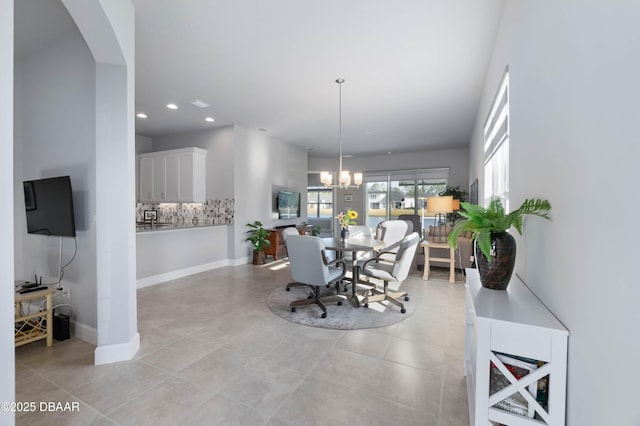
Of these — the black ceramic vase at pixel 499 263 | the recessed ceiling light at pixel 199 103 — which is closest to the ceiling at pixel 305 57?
the recessed ceiling light at pixel 199 103

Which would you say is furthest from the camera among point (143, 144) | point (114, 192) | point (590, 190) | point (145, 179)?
point (143, 144)

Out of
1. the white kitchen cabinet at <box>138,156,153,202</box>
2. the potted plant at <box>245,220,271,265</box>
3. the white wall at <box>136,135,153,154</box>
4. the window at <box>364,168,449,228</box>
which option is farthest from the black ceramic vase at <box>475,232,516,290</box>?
the white wall at <box>136,135,153,154</box>

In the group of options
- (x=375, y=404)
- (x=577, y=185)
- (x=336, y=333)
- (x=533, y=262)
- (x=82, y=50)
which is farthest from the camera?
(x=336, y=333)

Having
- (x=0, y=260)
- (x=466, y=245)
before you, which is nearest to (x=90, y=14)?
(x=0, y=260)

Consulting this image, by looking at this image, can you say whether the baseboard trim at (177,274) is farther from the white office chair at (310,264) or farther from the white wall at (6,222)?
the white wall at (6,222)

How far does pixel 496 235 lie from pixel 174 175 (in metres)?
5.97

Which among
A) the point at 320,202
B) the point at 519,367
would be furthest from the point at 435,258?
the point at 320,202

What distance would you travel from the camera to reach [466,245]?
14.8 ft

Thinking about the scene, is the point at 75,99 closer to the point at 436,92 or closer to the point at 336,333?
the point at 336,333

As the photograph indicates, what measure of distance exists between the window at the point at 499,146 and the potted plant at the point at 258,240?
4044mm

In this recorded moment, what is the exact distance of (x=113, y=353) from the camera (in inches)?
85.4

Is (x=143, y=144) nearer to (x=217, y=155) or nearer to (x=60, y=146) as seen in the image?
(x=217, y=155)

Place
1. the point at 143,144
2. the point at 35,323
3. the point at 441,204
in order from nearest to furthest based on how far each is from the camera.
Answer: the point at 35,323 → the point at 441,204 → the point at 143,144

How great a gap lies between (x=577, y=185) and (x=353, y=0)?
2.09 m
